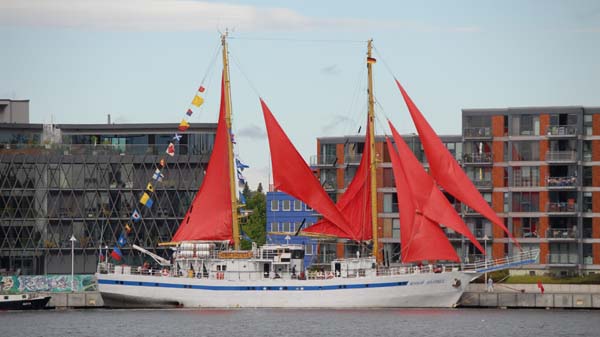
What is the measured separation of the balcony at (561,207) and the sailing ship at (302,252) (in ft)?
67.0

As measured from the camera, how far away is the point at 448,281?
92.3m

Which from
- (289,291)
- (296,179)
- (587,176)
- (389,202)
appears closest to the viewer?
(289,291)

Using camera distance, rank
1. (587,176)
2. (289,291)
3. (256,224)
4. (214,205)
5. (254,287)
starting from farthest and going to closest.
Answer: (256,224) < (587,176) < (214,205) < (254,287) < (289,291)

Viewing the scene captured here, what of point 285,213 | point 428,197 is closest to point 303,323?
point 428,197

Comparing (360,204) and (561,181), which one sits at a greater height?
(561,181)

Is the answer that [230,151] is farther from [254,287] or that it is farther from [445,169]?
[445,169]

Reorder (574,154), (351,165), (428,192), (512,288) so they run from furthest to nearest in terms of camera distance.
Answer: (351,165) < (574,154) < (512,288) < (428,192)

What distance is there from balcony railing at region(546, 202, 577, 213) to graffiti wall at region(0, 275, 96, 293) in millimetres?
39077

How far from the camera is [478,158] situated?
385 feet

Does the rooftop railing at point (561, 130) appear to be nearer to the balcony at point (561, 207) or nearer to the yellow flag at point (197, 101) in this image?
the balcony at point (561, 207)

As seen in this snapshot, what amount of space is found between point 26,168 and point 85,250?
896 cm

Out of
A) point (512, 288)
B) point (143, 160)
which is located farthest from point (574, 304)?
point (143, 160)

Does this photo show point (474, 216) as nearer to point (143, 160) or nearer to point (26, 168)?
point (143, 160)

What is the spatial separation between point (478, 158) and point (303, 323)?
40.8 metres
